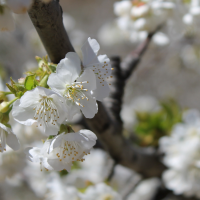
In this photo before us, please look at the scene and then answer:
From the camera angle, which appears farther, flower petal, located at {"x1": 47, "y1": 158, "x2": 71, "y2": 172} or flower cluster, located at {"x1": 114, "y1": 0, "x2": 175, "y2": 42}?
flower cluster, located at {"x1": 114, "y1": 0, "x2": 175, "y2": 42}

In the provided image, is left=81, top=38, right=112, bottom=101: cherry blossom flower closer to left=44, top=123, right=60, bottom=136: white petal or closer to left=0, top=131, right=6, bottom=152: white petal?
left=44, top=123, right=60, bottom=136: white petal

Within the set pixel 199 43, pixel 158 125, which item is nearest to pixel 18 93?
pixel 158 125

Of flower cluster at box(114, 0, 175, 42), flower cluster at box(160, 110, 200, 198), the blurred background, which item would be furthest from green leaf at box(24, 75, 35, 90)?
flower cluster at box(160, 110, 200, 198)

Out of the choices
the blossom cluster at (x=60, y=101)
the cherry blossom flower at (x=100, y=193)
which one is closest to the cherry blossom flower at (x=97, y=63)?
the blossom cluster at (x=60, y=101)

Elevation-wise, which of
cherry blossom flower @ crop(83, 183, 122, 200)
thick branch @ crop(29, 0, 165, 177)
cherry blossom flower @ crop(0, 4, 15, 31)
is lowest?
cherry blossom flower @ crop(83, 183, 122, 200)

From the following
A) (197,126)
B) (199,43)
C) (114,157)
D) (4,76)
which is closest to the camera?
(114,157)

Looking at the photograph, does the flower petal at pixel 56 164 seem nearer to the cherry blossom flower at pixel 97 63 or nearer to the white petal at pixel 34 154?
the white petal at pixel 34 154

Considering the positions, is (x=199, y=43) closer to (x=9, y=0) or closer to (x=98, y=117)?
(x=98, y=117)

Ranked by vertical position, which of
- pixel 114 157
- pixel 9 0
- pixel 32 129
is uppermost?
pixel 9 0
